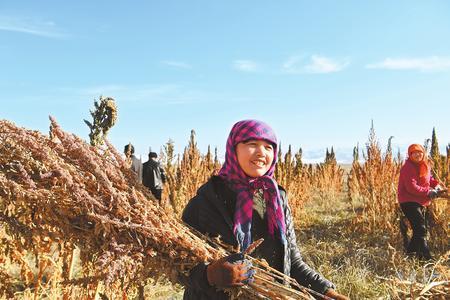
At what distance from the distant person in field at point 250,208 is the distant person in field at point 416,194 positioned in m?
4.27

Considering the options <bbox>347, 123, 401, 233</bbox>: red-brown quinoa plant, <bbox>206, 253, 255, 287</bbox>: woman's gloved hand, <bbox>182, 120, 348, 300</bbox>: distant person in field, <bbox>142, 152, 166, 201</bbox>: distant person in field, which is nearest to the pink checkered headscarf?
<bbox>182, 120, 348, 300</bbox>: distant person in field

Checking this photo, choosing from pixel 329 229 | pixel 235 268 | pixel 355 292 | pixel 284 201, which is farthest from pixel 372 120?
pixel 235 268

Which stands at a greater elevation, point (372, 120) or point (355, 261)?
point (372, 120)

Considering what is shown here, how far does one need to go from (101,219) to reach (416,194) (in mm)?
5186

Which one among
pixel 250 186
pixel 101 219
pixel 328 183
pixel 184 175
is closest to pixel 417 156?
pixel 184 175

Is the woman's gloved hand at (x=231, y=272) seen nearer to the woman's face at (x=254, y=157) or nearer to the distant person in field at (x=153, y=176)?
the woman's face at (x=254, y=157)

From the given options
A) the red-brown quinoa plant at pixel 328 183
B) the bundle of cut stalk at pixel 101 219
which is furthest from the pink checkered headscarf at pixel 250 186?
the red-brown quinoa plant at pixel 328 183

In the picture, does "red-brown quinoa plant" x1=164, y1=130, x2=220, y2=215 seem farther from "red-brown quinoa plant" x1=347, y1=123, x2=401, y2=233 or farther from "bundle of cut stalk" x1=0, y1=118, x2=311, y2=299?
"bundle of cut stalk" x1=0, y1=118, x2=311, y2=299

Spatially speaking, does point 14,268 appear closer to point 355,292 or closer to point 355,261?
point 355,292

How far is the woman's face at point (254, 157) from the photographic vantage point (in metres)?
2.06

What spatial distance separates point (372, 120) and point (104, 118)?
5.10 meters

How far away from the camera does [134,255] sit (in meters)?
1.62

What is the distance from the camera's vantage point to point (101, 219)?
162 cm

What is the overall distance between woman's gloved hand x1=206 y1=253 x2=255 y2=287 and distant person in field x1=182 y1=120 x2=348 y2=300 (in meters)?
0.27
